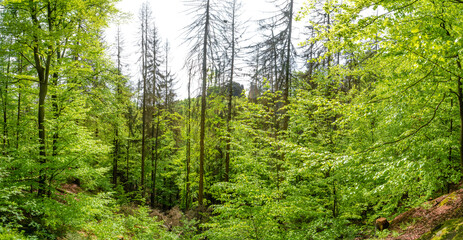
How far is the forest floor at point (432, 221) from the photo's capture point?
474 cm

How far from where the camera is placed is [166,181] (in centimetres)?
2283

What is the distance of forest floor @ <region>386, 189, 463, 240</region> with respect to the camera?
4743 millimetres

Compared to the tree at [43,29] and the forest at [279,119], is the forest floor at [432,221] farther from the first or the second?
the tree at [43,29]

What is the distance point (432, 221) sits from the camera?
599 cm

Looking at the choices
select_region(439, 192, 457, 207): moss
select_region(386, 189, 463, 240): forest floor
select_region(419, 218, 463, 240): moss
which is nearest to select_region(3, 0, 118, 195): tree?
select_region(419, 218, 463, 240): moss

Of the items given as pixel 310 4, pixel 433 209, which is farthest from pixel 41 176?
pixel 433 209

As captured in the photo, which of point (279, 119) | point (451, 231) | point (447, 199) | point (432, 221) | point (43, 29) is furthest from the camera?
point (279, 119)

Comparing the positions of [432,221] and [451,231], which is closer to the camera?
[451,231]

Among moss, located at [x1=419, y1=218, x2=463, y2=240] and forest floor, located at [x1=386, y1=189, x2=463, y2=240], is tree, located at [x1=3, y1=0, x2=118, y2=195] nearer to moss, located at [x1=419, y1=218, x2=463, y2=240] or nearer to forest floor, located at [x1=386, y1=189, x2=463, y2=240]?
moss, located at [x1=419, y1=218, x2=463, y2=240]

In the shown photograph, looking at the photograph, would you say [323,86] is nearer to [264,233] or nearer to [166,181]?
[264,233]

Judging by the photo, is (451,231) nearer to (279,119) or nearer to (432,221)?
(432,221)

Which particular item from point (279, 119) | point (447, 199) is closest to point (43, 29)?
point (279, 119)

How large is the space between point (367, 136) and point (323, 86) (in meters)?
3.03

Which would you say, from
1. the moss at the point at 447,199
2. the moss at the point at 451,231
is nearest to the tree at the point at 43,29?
the moss at the point at 451,231
